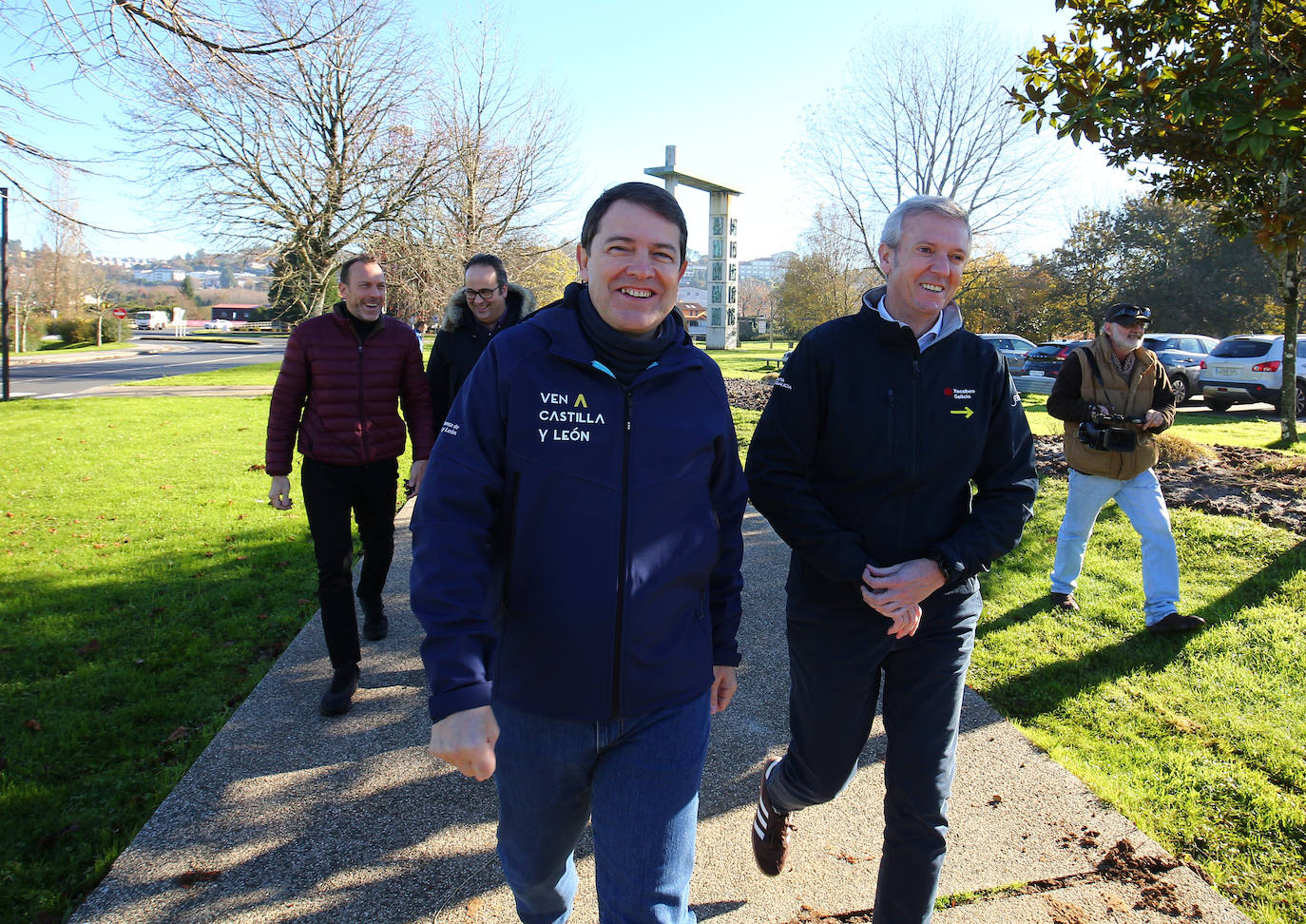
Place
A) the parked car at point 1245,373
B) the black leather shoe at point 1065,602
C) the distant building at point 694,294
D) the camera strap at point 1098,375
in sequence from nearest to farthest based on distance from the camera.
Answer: the camera strap at point 1098,375 → the black leather shoe at point 1065,602 → the parked car at point 1245,373 → the distant building at point 694,294

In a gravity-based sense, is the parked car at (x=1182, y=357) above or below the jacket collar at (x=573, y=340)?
above

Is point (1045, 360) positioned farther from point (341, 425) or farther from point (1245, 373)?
point (341, 425)

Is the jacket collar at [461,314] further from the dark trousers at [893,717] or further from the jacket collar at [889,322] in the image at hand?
the dark trousers at [893,717]

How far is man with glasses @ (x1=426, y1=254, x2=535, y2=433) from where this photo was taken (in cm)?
462

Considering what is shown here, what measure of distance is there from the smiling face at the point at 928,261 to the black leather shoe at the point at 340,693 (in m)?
3.16

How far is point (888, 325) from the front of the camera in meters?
2.40

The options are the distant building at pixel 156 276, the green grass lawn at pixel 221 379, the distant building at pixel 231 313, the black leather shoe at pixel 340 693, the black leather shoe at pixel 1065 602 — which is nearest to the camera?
the black leather shoe at pixel 340 693

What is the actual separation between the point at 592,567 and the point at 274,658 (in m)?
3.70

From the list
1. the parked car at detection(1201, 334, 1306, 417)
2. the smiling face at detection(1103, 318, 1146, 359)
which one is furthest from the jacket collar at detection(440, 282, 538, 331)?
the parked car at detection(1201, 334, 1306, 417)

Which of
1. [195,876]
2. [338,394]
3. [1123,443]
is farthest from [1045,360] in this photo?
[195,876]

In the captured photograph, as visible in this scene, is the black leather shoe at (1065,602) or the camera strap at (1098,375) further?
the black leather shoe at (1065,602)

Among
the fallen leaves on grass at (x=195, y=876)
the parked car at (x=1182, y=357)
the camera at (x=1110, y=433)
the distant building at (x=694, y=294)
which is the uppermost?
the distant building at (x=694, y=294)

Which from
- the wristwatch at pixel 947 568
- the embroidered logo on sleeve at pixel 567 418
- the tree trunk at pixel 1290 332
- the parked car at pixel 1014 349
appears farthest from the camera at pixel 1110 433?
the parked car at pixel 1014 349

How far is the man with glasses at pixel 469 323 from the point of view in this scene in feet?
15.2
